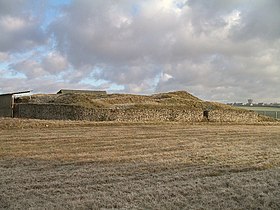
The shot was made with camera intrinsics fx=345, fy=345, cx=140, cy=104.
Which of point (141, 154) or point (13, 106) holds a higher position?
point (13, 106)

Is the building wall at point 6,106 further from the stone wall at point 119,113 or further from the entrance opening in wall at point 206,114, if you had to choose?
the entrance opening in wall at point 206,114

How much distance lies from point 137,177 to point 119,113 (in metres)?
21.9

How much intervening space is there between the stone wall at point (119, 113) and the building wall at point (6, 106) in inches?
23.3

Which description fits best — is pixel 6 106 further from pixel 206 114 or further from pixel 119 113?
pixel 206 114

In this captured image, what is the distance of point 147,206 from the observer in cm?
672

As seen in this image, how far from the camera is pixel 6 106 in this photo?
35.4 metres

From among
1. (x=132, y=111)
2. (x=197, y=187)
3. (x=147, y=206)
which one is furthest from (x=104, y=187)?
(x=132, y=111)

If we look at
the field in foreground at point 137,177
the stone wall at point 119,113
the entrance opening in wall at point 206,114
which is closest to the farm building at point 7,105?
the stone wall at point 119,113

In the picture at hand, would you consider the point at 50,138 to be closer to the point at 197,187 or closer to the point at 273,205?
the point at 197,187

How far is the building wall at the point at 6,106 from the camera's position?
115 feet

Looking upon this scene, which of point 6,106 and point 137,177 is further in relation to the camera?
point 6,106

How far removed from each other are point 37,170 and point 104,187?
110 inches

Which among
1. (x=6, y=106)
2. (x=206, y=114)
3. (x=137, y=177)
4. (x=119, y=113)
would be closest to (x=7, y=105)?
(x=6, y=106)

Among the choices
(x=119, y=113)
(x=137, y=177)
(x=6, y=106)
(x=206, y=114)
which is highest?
(x=6, y=106)
